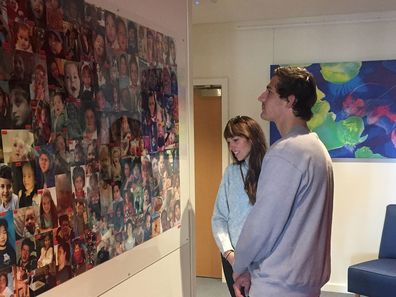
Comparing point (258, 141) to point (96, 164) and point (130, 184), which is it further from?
point (96, 164)

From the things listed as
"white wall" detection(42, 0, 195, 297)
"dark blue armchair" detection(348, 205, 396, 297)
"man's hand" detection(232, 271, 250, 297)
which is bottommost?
"dark blue armchair" detection(348, 205, 396, 297)

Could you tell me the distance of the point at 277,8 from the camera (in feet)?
10.5

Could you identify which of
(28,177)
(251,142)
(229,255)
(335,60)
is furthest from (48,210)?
(335,60)

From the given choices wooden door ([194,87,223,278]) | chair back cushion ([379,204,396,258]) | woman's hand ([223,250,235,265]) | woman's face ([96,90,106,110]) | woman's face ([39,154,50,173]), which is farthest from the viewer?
wooden door ([194,87,223,278])

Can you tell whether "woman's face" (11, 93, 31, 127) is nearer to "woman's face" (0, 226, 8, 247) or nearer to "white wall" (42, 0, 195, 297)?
"woman's face" (0, 226, 8, 247)

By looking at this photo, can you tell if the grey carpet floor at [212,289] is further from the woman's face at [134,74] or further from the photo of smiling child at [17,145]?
the photo of smiling child at [17,145]

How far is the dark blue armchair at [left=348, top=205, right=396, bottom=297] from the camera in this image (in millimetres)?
2803

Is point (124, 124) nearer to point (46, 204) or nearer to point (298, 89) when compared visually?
point (46, 204)

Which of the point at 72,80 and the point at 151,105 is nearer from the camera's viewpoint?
the point at 72,80

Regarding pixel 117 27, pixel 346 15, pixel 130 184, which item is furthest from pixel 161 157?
pixel 346 15

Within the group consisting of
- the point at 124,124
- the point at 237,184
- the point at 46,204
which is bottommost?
the point at 237,184

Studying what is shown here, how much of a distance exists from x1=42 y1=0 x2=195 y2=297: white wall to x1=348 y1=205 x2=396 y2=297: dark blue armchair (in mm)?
1561

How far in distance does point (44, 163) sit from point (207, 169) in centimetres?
296

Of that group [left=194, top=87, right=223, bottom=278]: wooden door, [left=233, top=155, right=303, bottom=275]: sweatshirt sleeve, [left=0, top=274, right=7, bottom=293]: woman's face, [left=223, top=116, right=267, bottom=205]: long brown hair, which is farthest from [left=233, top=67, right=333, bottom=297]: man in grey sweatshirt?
[left=194, top=87, right=223, bottom=278]: wooden door
